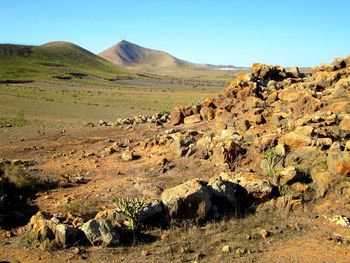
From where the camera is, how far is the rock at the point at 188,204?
10789mm

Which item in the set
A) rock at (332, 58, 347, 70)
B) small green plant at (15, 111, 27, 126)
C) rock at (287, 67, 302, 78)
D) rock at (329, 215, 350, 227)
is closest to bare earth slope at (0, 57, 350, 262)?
rock at (329, 215, 350, 227)

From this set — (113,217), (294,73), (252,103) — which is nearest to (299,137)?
(252,103)

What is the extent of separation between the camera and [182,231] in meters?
10.4

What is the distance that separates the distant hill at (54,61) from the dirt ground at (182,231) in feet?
297

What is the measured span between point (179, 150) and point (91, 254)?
24.0 ft

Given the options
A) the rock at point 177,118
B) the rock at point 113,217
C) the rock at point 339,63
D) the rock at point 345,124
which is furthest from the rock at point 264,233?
the rock at point 339,63

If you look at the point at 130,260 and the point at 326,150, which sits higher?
the point at 326,150

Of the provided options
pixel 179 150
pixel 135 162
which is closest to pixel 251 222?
pixel 179 150

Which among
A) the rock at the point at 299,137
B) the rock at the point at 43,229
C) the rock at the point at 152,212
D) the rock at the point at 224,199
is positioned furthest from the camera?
the rock at the point at 299,137

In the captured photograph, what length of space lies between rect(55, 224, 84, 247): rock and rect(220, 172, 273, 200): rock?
484cm

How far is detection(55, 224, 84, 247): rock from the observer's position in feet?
31.1

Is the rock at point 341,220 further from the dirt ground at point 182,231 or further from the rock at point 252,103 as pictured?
the rock at point 252,103

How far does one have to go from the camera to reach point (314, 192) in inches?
461

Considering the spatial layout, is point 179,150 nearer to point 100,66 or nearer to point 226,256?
point 226,256
